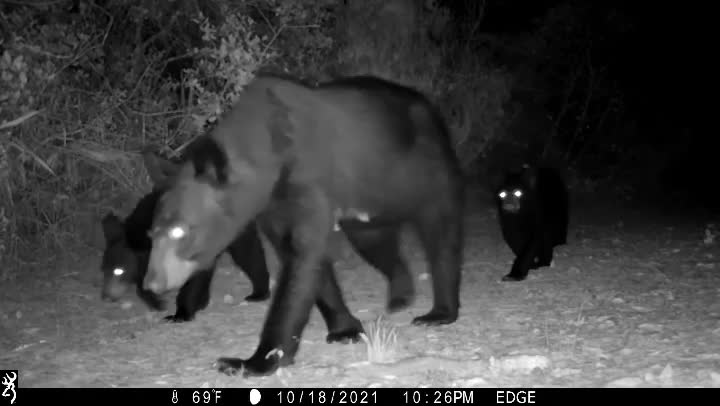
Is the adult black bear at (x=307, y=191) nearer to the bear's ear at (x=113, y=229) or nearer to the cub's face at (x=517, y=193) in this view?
the bear's ear at (x=113, y=229)

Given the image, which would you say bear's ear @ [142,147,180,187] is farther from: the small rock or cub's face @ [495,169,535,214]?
cub's face @ [495,169,535,214]

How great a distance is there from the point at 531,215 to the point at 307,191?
4.75 meters

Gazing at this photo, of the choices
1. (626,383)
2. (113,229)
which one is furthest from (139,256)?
(626,383)

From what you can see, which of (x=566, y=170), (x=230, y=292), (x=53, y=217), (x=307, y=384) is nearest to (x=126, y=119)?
(x=53, y=217)

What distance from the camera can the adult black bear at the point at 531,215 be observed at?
8.15 m

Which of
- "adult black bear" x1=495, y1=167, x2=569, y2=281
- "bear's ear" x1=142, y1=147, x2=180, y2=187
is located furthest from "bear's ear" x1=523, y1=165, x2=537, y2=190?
"bear's ear" x1=142, y1=147, x2=180, y2=187

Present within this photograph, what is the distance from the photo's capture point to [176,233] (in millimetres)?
4184

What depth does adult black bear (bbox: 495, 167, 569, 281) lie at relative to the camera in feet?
26.7

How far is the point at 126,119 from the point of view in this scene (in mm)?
8922

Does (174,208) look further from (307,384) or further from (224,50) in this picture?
(224,50)

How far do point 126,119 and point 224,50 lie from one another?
151 cm

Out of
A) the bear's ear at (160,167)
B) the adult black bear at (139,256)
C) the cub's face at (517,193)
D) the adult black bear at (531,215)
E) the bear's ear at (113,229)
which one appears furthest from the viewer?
the cub's face at (517,193)
